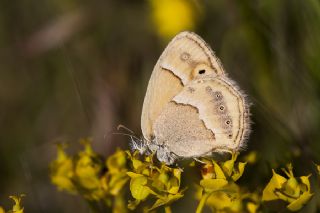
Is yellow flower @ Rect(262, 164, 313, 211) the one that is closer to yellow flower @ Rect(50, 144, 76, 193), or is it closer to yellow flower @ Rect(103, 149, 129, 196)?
yellow flower @ Rect(103, 149, 129, 196)

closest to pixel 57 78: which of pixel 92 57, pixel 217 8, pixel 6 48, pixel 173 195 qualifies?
pixel 92 57

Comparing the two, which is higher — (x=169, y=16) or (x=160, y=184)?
(x=169, y=16)

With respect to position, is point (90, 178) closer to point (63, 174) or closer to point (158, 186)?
point (63, 174)

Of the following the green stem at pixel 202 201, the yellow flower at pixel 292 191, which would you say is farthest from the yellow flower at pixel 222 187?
the yellow flower at pixel 292 191

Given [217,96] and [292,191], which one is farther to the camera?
[217,96]

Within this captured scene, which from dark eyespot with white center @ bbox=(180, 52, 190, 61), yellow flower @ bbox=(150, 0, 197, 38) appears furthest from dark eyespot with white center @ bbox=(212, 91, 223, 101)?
yellow flower @ bbox=(150, 0, 197, 38)

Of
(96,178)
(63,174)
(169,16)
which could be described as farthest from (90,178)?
(169,16)
